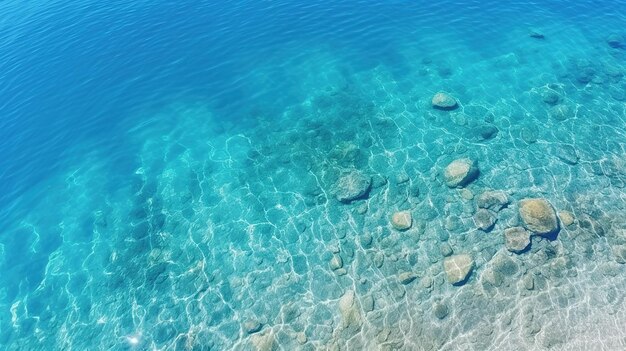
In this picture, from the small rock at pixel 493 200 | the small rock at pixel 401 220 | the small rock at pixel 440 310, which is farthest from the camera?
→ the small rock at pixel 493 200

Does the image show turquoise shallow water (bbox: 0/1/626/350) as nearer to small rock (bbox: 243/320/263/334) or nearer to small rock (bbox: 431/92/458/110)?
small rock (bbox: 243/320/263/334)

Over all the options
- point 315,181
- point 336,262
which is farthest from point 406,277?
point 315,181

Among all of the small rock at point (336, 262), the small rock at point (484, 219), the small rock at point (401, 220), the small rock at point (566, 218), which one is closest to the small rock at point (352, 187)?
the small rock at point (401, 220)

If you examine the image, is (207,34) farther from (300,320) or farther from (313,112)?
(300,320)

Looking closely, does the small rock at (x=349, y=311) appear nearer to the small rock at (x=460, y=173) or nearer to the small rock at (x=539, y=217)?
the small rock at (x=460, y=173)

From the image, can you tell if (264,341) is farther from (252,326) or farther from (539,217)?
(539,217)

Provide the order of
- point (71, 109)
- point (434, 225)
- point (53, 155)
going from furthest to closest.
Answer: point (71, 109)
point (53, 155)
point (434, 225)

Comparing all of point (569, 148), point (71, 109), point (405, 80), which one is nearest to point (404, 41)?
point (405, 80)
